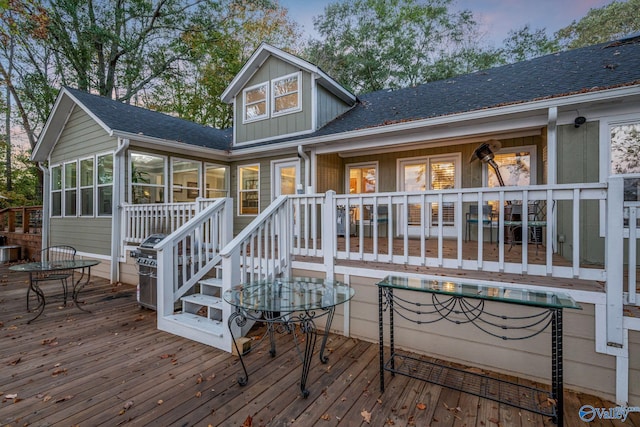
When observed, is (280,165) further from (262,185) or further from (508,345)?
(508,345)

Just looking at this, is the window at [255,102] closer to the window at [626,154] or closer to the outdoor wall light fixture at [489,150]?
the outdoor wall light fixture at [489,150]

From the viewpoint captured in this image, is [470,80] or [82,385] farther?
[470,80]

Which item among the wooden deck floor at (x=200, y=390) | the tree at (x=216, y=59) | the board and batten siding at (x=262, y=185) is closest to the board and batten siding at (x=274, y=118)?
the board and batten siding at (x=262, y=185)

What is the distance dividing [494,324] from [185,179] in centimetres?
750

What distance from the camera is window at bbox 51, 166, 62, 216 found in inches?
334

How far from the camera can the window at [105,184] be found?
6828 millimetres

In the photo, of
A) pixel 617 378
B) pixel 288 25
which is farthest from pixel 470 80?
pixel 288 25

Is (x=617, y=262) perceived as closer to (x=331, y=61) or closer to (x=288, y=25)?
(x=331, y=61)

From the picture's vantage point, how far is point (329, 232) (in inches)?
142

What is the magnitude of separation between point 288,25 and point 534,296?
18.6 m

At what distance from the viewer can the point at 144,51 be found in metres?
14.8

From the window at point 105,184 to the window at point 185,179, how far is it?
52.5 inches

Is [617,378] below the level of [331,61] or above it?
below

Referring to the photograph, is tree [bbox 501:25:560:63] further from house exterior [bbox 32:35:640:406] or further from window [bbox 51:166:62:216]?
window [bbox 51:166:62:216]
